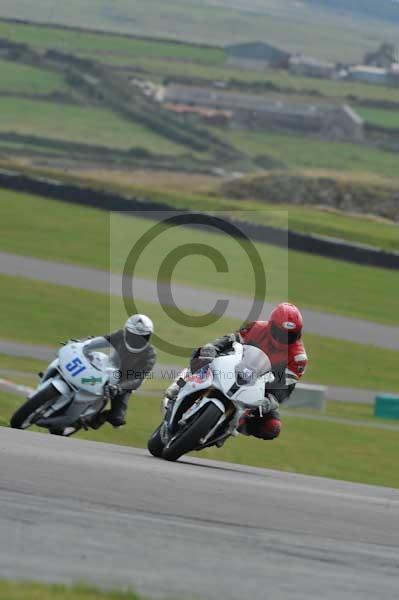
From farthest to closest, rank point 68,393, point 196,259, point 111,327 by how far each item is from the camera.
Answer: point 196,259, point 111,327, point 68,393

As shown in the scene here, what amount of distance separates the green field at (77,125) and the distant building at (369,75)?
6013cm

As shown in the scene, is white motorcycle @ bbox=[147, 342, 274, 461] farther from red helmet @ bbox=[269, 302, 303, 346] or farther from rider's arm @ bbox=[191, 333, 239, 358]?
red helmet @ bbox=[269, 302, 303, 346]

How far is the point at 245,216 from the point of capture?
136ft

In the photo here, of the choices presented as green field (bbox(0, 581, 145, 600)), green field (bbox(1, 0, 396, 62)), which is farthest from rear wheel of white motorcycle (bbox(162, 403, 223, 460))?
green field (bbox(1, 0, 396, 62))

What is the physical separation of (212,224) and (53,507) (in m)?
30.9

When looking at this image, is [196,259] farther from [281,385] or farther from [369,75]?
[369,75]

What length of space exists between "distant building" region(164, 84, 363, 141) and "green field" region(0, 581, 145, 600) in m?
96.9

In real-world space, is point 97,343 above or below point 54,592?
below

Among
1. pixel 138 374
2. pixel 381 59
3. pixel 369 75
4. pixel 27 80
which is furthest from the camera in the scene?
pixel 381 59

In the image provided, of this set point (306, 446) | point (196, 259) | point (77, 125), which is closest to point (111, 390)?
point (306, 446)

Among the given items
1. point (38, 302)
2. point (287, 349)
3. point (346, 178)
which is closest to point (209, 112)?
point (346, 178)

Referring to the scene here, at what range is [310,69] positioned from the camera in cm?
14188

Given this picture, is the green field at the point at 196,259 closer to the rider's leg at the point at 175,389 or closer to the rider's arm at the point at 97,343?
the rider's arm at the point at 97,343
